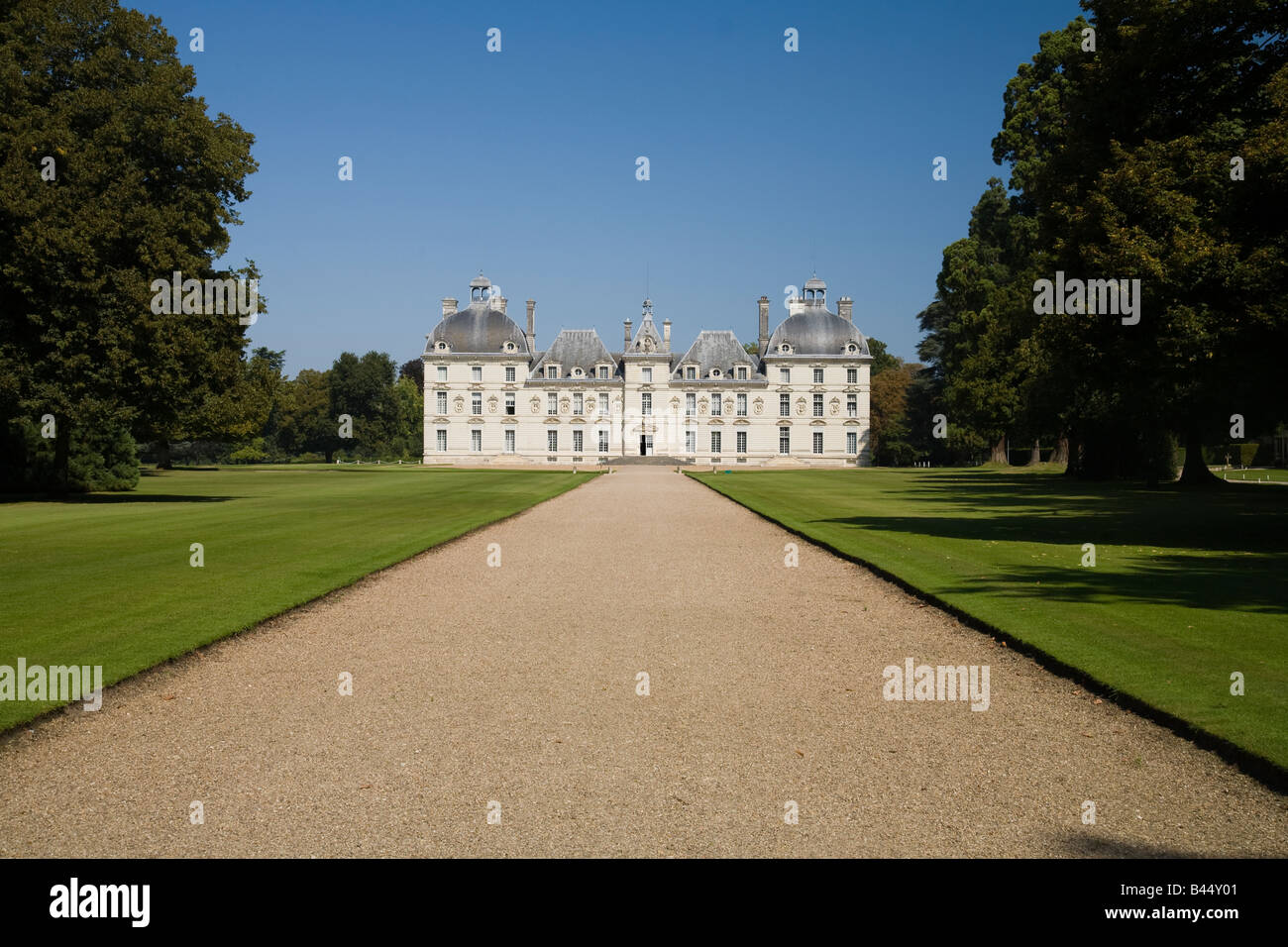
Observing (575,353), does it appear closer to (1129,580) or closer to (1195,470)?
(1195,470)

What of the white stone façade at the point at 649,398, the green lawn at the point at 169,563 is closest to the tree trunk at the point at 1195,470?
the green lawn at the point at 169,563

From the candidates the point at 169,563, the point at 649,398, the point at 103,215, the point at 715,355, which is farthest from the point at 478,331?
the point at 169,563

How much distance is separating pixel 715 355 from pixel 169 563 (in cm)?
7958

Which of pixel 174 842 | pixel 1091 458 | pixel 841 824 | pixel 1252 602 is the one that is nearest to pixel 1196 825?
pixel 841 824

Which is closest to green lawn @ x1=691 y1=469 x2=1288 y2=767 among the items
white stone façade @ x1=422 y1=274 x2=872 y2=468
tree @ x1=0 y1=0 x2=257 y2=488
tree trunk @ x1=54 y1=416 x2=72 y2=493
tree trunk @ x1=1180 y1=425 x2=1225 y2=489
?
tree trunk @ x1=1180 y1=425 x2=1225 y2=489

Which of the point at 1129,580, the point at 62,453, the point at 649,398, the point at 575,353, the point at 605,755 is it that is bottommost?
the point at 605,755

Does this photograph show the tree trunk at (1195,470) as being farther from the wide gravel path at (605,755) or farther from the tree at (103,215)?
the tree at (103,215)

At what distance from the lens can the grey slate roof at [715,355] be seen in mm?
90750

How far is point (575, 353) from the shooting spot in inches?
3632

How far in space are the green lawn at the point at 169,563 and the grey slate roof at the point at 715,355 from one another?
6185 centimetres

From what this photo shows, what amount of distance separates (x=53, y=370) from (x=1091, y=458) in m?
40.5

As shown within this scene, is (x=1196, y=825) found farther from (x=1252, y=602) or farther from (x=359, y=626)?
(x=359, y=626)

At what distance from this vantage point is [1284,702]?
6477 millimetres

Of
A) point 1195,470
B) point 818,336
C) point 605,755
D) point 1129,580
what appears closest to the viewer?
point 605,755
